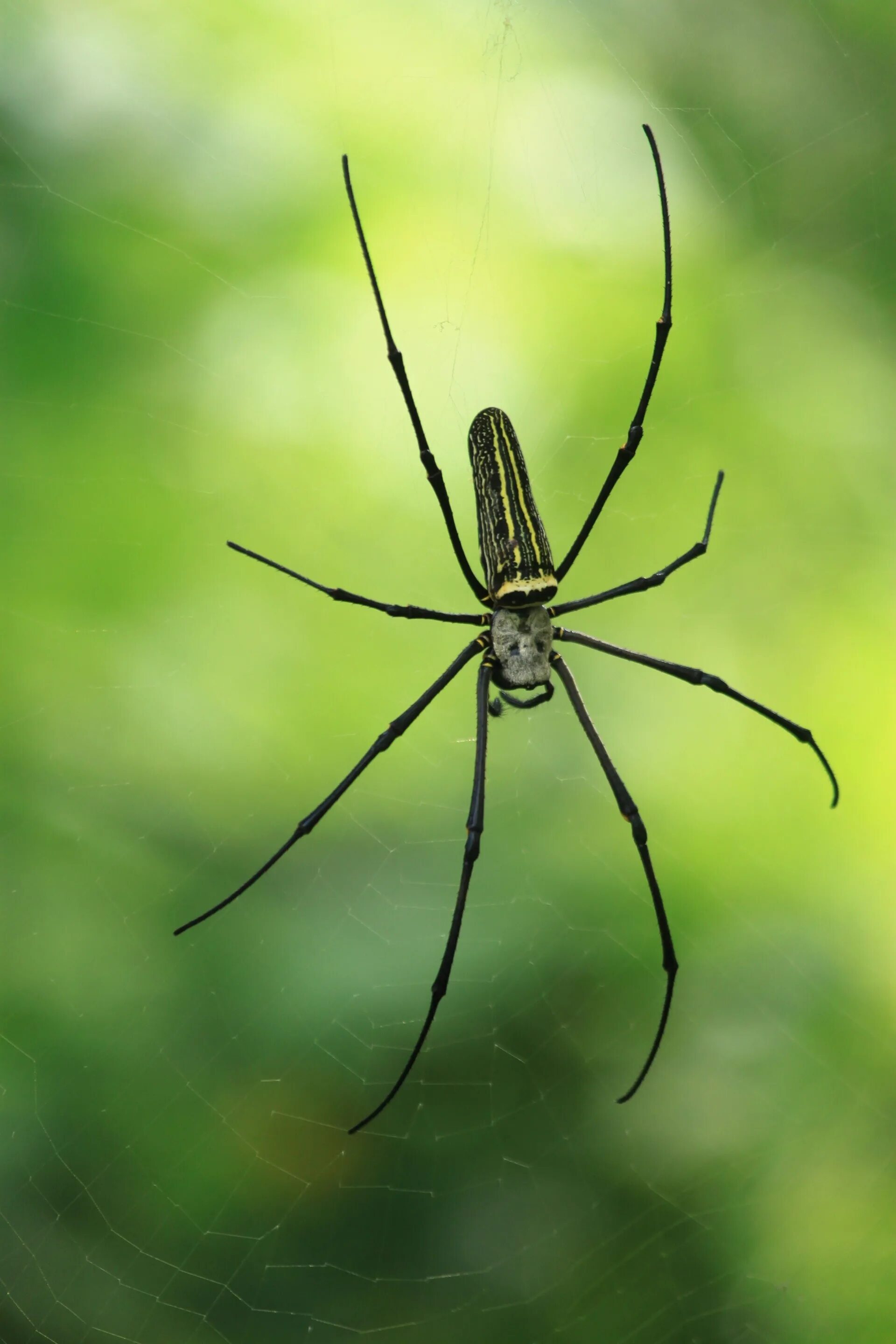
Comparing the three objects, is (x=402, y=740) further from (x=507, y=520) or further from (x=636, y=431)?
(x=636, y=431)

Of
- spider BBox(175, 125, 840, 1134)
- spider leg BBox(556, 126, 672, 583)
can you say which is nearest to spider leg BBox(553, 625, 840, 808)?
spider BBox(175, 125, 840, 1134)

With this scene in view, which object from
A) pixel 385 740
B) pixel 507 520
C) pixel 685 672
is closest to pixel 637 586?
pixel 685 672

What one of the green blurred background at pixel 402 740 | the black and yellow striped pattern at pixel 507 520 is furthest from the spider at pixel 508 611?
the green blurred background at pixel 402 740

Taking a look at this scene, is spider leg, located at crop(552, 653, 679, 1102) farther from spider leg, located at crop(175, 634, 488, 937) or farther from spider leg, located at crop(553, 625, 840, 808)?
spider leg, located at crop(175, 634, 488, 937)

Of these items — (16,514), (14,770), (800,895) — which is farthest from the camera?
(800,895)

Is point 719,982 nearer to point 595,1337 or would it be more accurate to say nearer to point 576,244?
point 595,1337

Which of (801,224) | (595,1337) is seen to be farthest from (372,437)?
(595,1337)
